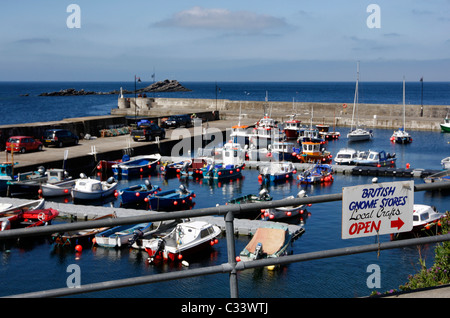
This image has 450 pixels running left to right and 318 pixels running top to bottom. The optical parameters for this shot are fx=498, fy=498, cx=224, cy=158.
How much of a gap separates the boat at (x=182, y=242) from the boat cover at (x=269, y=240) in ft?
6.69

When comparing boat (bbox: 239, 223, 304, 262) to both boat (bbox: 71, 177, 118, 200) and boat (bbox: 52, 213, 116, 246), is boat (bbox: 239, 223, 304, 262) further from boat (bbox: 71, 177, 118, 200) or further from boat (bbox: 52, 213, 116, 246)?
boat (bbox: 71, 177, 118, 200)

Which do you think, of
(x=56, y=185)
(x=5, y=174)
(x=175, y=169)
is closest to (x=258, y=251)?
(x=56, y=185)

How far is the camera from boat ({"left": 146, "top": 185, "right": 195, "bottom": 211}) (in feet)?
91.2

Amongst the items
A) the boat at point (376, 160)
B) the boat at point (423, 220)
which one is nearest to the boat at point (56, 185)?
the boat at point (423, 220)

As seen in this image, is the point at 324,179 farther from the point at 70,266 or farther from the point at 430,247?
the point at 70,266

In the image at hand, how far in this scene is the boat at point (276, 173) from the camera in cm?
3566

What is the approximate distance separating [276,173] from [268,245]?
16965 millimetres

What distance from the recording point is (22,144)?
127 ft

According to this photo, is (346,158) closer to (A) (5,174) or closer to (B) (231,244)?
(A) (5,174)

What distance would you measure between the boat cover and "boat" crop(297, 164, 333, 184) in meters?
16.0

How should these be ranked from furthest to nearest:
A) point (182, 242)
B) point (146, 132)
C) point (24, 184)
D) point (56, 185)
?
point (146, 132), point (56, 185), point (24, 184), point (182, 242)

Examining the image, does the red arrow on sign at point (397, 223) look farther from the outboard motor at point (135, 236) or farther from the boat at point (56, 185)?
the boat at point (56, 185)

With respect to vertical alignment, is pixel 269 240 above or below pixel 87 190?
below
